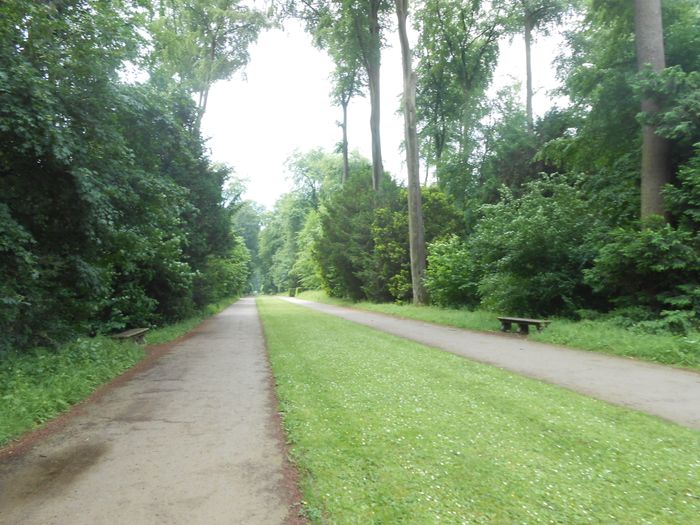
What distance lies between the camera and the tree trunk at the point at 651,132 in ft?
35.7

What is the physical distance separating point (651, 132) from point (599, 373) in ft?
23.1

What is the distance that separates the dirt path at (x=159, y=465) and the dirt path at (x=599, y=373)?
166 inches

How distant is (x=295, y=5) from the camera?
1012 inches

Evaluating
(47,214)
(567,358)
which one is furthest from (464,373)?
(47,214)

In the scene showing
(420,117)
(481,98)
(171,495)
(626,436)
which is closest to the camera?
(171,495)

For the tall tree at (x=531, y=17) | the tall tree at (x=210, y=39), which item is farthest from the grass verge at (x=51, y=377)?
the tall tree at (x=531, y=17)

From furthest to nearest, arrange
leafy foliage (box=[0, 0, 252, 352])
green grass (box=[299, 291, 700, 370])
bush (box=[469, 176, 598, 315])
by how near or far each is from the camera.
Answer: bush (box=[469, 176, 598, 315])
green grass (box=[299, 291, 700, 370])
leafy foliage (box=[0, 0, 252, 352])

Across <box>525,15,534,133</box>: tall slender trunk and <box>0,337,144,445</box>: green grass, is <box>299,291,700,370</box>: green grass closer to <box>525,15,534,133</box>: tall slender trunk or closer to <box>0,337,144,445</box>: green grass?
<box>0,337,144,445</box>: green grass

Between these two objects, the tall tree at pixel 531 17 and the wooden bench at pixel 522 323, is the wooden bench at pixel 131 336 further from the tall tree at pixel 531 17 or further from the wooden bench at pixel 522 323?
the tall tree at pixel 531 17

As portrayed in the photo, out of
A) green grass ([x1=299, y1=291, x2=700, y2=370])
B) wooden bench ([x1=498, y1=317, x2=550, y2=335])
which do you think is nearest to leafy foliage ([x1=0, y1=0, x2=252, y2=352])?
wooden bench ([x1=498, y1=317, x2=550, y2=335])

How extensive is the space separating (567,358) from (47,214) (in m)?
9.41

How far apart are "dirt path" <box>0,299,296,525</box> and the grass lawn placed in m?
0.32

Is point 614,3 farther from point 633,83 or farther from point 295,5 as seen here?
point 295,5

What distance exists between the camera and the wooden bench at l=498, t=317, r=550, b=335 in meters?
11.5
